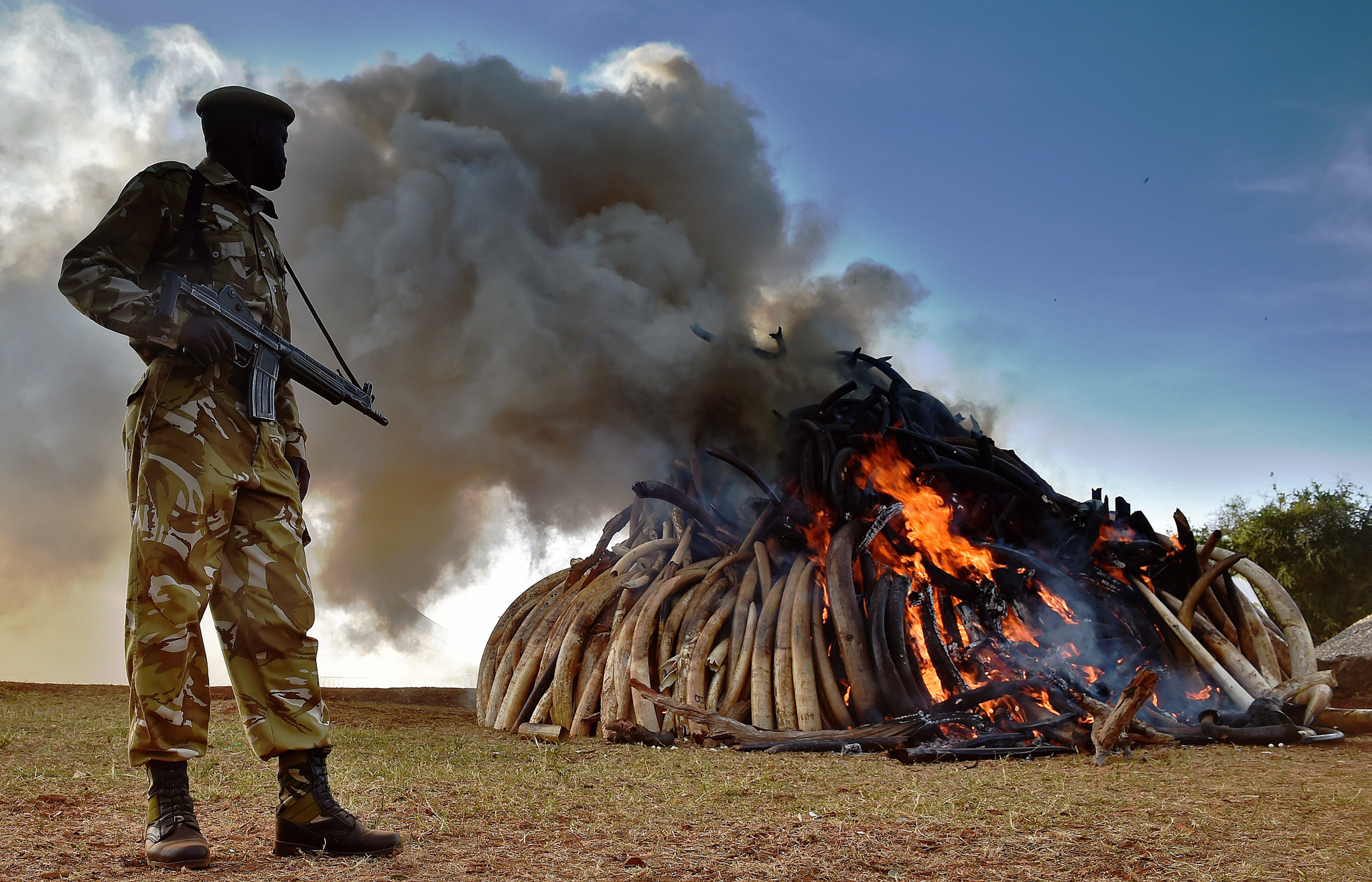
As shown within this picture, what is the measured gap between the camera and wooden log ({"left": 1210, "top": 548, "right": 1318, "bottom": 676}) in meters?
6.58

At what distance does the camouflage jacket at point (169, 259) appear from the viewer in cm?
285

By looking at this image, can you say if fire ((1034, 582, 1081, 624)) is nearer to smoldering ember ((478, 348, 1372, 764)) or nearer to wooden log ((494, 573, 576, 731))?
smoldering ember ((478, 348, 1372, 764))

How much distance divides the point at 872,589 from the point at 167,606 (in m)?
4.74

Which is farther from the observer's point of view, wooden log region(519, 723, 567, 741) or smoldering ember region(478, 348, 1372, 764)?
wooden log region(519, 723, 567, 741)

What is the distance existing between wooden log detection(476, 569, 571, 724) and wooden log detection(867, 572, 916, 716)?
336 centimetres

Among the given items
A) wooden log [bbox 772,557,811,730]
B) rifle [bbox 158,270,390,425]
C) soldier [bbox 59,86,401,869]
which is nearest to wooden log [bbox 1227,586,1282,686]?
wooden log [bbox 772,557,811,730]

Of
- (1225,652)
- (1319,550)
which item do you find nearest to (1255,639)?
(1225,652)

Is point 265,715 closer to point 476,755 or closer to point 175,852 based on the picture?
point 175,852

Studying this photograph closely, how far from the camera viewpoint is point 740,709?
604cm

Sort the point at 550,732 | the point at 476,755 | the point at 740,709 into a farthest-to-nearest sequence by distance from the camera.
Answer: the point at 550,732
the point at 740,709
the point at 476,755

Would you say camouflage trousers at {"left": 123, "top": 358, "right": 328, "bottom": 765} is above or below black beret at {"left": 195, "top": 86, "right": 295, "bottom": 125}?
below

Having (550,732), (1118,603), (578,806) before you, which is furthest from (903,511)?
(578,806)

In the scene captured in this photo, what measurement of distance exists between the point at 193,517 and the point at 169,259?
0.98 m

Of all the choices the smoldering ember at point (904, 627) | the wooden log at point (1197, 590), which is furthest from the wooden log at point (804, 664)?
the wooden log at point (1197, 590)
